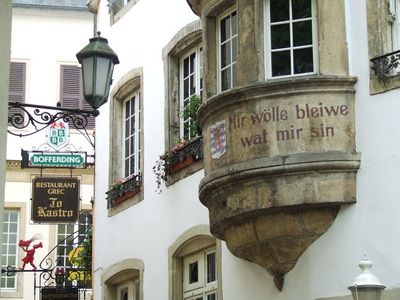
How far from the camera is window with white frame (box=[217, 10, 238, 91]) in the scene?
15.4 meters

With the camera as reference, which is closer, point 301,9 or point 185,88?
point 301,9

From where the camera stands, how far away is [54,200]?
20500 mm

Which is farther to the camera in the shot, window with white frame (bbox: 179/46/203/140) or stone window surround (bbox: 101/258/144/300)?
stone window surround (bbox: 101/258/144/300)

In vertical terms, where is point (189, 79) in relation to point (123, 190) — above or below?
above

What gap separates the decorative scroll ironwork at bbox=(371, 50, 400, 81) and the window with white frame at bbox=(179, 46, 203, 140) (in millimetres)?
5011

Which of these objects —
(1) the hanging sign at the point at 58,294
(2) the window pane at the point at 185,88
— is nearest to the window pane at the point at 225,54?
(2) the window pane at the point at 185,88

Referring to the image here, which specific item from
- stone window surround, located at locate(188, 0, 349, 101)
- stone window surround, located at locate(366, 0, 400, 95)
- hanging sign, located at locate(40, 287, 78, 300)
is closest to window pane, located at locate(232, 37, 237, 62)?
stone window surround, located at locate(188, 0, 349, 101)

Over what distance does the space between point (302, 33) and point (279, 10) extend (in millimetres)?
474

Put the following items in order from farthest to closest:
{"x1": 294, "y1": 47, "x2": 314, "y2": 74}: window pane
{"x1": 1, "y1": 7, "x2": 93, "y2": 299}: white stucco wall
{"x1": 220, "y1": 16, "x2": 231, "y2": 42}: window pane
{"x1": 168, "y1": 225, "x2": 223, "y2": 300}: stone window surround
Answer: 1. {"x1": 1, "y1": 7, "x2": 93, "y2": 299}: white stucco wall
2. {"x1": 168, "y1": 225, "x2": 223, "y2": 300}: stone window surround
3. {"x1": 220, "y1": 16, "x2": 231, "y2": 42}: window pane
4. {"x1": 294, "y1": 47, "x2": 314, "y2": 74}: window pane

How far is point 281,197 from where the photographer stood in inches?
536

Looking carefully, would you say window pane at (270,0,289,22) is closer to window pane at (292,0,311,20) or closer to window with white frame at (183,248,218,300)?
window pane at (292,0,311,20)

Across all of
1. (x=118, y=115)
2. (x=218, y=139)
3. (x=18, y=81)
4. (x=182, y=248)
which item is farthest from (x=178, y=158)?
(x=18, y=81)

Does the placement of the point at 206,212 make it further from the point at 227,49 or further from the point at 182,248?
the point at 227,49

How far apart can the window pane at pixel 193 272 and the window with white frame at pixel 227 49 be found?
3394 millimetres
